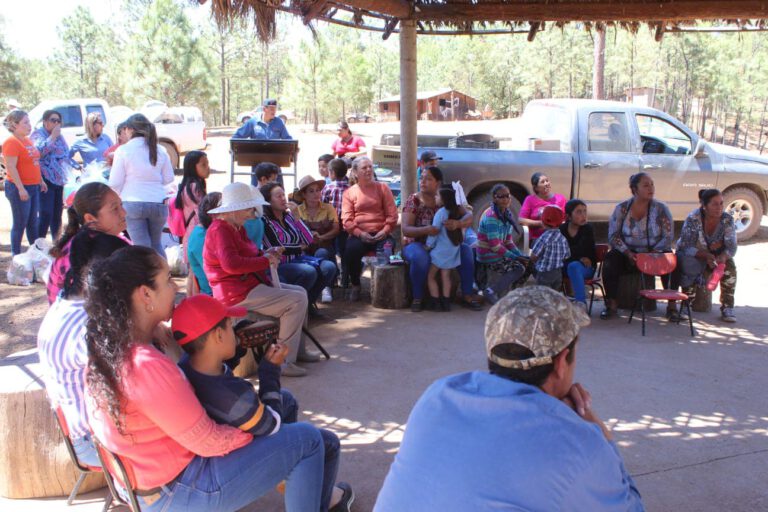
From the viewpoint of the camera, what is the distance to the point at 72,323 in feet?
9.48

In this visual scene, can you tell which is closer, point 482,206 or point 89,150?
point 89,150

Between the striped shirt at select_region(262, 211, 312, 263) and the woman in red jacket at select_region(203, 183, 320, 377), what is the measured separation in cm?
128

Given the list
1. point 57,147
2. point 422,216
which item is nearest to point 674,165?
point 422,216

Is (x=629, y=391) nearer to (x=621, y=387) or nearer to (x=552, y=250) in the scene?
(x=621, y=387)

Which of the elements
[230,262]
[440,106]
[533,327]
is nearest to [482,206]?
[230,262]

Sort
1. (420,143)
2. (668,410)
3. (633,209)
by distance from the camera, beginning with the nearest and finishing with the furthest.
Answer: (668,410), (633,209), (420,143)

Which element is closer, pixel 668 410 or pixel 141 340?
pixel 141 340

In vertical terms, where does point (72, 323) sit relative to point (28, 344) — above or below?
above

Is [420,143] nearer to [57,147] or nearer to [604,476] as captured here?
[57,147]

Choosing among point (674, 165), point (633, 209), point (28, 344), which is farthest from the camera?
point (674, 165)

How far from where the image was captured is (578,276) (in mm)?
6867

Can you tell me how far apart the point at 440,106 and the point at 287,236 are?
5143cm

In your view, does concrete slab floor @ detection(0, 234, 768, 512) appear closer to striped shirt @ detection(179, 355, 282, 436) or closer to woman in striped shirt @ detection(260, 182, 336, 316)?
woman in striped shirt @ detection(260, 182, 336, 316)

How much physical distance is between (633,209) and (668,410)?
2.88 meters
